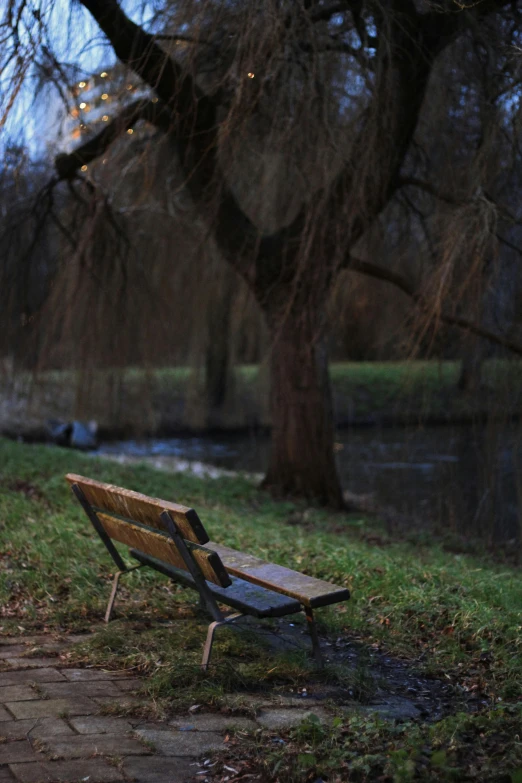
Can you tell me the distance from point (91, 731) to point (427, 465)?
12502mm

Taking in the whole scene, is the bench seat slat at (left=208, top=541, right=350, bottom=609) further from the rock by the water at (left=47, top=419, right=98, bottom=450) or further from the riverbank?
the rock by the water at (left=47, top=419, right=98, bottom=450)

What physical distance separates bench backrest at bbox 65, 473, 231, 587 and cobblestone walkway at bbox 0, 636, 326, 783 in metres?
0.60

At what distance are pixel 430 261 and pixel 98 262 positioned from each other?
390 cm

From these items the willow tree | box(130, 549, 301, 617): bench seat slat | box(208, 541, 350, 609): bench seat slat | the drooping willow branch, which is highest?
the willow tree

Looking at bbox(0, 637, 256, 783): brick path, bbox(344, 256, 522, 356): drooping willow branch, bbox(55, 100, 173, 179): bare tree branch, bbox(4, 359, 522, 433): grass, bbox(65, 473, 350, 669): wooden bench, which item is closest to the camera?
bbox(0, 637, 256, 783): brick path

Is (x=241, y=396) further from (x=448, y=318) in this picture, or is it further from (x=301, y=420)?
(x=448, y=318)

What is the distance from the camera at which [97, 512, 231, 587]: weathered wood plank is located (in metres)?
4.05

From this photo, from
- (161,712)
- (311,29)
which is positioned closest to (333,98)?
(311,29)

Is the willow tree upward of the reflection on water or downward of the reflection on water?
upward

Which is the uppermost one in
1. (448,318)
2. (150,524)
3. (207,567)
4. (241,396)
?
(448,318)

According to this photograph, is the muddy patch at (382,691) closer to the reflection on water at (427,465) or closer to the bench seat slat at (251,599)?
the bench seat slat at (251,599)

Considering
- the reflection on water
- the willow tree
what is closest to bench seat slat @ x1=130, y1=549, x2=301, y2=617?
the willow tree

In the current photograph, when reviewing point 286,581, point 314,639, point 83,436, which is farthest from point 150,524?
point 83,436

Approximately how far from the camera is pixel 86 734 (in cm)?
351
